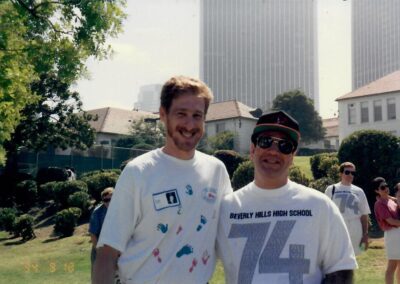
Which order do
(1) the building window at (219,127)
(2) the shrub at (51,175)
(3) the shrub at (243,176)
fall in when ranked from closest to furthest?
(3) the shrub at (243,176)
(2) the shrub at (51,175)
(1) the building window at (219,127)

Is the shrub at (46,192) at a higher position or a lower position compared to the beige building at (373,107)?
lower

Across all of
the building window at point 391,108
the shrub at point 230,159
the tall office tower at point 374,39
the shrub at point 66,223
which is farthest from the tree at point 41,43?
the tall office tower at point 374,39

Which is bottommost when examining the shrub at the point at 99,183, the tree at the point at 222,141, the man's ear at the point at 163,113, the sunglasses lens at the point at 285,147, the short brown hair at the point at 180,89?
the shrub at the point at 99,183

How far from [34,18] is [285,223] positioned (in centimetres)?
1010

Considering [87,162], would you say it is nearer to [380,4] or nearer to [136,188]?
[136,188]

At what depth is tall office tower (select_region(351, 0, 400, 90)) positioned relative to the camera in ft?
576

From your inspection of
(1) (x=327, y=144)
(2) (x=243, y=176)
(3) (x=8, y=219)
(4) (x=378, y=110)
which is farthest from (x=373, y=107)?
(3) (x=8, y=219)

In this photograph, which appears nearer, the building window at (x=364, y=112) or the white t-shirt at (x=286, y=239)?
the white t-shirt at (x=286, y=239)

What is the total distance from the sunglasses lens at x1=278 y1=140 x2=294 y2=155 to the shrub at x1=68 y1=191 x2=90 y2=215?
2317 centimetres

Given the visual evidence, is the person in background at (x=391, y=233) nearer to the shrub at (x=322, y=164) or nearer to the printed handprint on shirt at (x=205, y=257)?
the printed handprint on shirt at (x=205, y=257)

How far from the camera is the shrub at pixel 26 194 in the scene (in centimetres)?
3059

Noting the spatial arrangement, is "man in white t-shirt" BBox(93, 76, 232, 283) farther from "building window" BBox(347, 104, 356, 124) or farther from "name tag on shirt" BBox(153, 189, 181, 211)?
"building window" BBox(347, 104, 356, 124)

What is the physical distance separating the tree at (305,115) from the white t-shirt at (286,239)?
2849 inches

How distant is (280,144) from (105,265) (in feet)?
3.86
